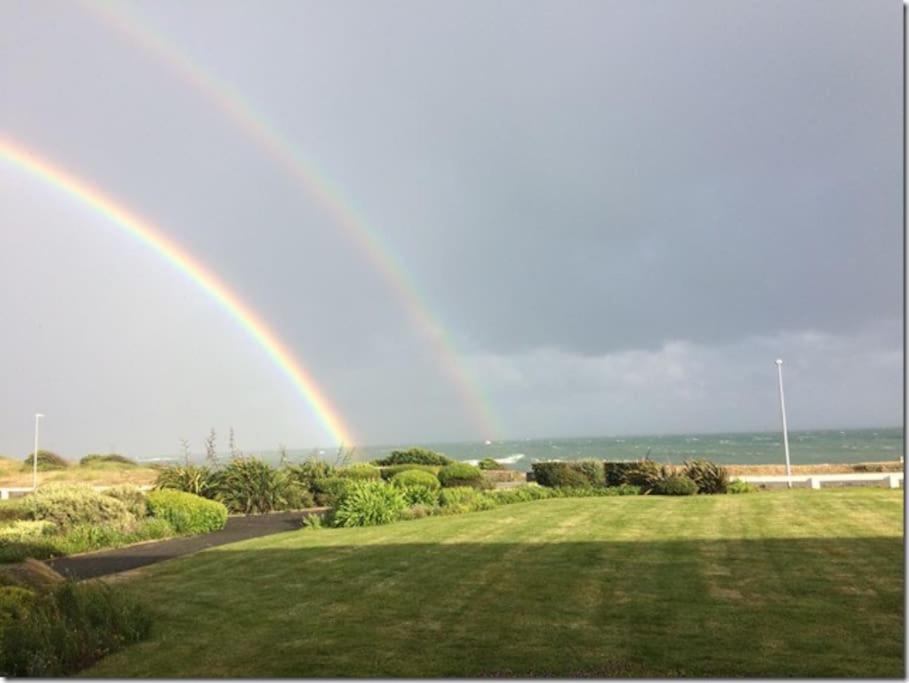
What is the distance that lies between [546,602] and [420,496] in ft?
35.4

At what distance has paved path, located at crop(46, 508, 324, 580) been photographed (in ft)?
37.1

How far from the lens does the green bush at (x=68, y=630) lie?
564 cm

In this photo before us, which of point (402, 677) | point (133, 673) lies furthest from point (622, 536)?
point (133, 673)

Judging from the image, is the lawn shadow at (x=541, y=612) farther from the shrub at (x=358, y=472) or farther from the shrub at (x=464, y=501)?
the shrub at (x=358, y=472)

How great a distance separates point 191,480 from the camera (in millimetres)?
20562

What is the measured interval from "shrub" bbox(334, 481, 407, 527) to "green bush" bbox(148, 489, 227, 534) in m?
2.87

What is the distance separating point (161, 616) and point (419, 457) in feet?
86.7

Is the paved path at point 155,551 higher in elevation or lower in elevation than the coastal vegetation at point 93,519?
lower

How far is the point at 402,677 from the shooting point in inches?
207

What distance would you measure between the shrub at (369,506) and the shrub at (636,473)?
28.2 ft

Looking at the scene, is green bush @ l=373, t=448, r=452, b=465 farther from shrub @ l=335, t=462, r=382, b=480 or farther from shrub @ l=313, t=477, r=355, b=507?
shrub @ l=313, t=477, r=355, b=507

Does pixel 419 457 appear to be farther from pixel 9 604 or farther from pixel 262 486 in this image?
pixel 9 604

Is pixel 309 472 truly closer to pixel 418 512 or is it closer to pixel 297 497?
pixel 297 497

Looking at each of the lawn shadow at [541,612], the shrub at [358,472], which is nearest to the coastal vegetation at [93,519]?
the lawn shadow at [541,612]
